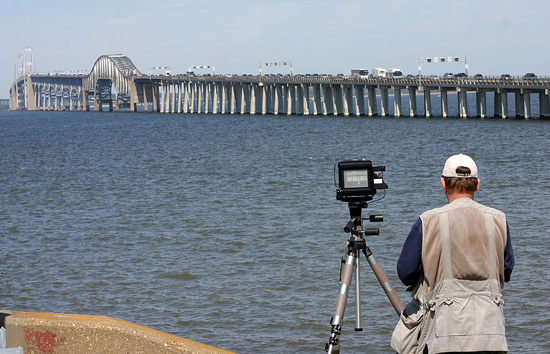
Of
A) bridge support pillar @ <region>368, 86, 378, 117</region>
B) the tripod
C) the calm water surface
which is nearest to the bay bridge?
bridge support pillar @ <region>368, 86, 378, 117</region>

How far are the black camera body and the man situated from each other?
115 centimetres

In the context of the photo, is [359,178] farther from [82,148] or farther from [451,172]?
[82,148]

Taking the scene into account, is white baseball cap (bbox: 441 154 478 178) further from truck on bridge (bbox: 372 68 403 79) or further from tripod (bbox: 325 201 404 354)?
truck on bridge (bbox: 372 68 403 79)

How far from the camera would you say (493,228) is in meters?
4.83

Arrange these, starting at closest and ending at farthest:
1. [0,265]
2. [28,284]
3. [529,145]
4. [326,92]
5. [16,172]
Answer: [28,284], [0,265], [16,172], [529,145], [326,92]

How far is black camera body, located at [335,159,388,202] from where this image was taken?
19.7ft

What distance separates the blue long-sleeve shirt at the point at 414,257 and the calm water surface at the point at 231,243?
6.09 meters

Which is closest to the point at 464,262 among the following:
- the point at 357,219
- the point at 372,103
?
the point at 357,219

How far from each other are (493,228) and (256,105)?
469ft

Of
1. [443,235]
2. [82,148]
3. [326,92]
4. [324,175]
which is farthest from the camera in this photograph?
[326,92]

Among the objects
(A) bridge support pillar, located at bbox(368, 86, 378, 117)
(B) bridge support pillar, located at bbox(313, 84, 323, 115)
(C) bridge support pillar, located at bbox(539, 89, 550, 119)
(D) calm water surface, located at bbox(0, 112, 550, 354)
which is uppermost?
(B) bridge support pillar, located at bbox(313, 84, 323, 115)

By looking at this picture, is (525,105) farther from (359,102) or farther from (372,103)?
(359,102)

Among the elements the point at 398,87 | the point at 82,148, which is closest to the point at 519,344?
the point at 82,148

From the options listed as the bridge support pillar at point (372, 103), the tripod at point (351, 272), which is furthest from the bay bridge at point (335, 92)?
the tripod at point (351, 272)
